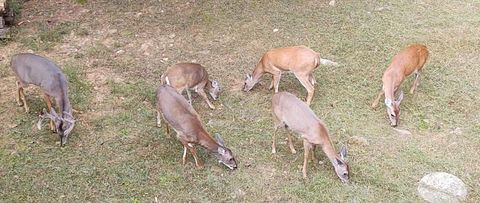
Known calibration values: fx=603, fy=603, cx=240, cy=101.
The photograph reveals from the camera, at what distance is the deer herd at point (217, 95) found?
6.64 metres

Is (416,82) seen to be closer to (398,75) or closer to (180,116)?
(398,75)

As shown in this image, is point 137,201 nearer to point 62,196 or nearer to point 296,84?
point 62,196

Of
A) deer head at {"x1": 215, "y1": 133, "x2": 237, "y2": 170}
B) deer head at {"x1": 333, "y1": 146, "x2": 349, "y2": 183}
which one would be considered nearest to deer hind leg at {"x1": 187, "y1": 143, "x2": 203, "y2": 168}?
deer head at {"x1": 215, "y1": 133, "x2": 237, "y2": 170}

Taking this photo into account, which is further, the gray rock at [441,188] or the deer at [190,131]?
the deer at [190,131]

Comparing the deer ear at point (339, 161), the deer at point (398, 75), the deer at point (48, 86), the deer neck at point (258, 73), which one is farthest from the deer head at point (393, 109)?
the deer at point (48, 86)

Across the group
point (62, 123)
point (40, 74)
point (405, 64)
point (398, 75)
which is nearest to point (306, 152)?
point (398, 75)

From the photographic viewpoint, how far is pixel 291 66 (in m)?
8.01

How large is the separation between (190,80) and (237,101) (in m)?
0.75

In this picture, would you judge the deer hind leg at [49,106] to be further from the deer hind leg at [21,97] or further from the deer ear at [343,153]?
the deer ear at [343,153]

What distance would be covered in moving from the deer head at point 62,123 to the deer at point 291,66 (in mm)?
2463

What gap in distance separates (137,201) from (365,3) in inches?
255

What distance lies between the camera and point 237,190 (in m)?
6.46

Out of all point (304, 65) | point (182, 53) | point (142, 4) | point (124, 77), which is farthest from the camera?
point (142, 4)

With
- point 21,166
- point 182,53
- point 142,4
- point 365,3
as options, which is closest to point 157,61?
point 182,53
